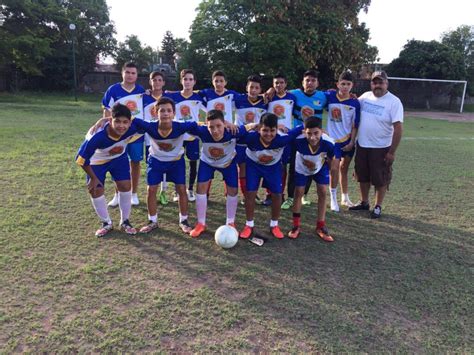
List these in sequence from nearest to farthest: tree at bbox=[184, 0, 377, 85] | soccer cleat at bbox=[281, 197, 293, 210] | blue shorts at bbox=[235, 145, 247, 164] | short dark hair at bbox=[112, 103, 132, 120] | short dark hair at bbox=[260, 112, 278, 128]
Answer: short dark hair at bbox=[112, 103, 132, 120], short dark hair at bbox=[260, 112, 278, 128], blue shorts at bbox=[235, 145, 247, 164], soccer cleat at bbox=[281, 197, 293, 210], tree at bbox=[184, 0, 377, 85]

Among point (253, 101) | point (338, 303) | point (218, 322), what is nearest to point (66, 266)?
point (218, 322)

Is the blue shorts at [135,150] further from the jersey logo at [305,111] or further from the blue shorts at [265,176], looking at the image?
the jersey logo at [305,111]

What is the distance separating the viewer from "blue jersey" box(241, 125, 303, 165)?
4.24 metres

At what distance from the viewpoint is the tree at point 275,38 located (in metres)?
25.9

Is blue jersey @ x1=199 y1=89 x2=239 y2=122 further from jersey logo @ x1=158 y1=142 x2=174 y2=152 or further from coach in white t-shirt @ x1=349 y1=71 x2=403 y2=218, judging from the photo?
coach in white t-shirt @ x1=349 y1=71 x2=403 y2=218

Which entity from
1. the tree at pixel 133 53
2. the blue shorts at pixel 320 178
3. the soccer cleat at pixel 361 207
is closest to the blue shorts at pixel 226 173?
the blue shorts at pixel 320 178

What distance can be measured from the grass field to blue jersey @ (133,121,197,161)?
0.89 metres

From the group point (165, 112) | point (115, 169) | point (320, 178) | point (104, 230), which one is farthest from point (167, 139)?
point (320, 178)

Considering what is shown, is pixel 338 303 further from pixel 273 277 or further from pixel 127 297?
pixel 127 297

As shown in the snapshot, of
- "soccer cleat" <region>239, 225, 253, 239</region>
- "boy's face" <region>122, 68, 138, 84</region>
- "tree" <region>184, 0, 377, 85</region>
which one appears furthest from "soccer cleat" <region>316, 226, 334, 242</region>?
"tree" <region>184, 0, 377, 85</region>

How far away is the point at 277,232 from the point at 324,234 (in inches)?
21.5

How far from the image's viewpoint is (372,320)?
9.41 feet

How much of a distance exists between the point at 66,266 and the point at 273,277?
191 centimetres

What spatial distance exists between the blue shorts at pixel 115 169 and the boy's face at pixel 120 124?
39 cm
